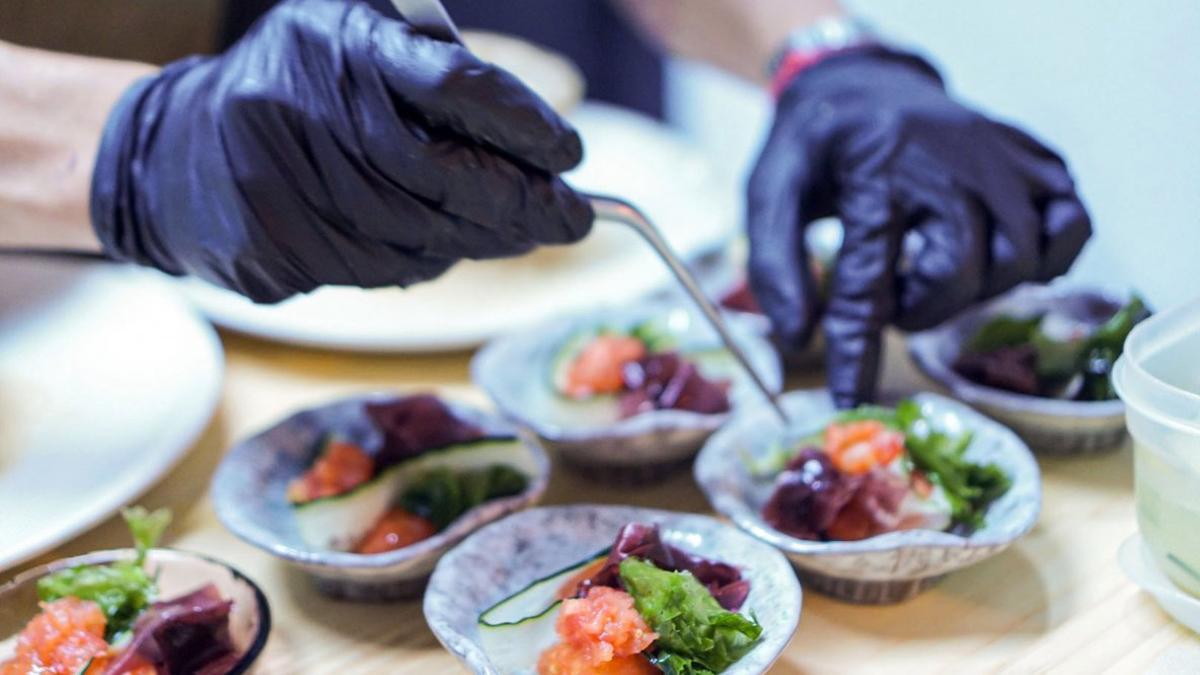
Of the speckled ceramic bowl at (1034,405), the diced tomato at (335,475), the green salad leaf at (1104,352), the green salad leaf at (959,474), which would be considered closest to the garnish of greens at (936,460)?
the green salad leaf at (959,474)

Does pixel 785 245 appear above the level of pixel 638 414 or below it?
above

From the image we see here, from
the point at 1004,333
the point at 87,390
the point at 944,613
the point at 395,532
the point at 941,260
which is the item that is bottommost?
the point at 87,390

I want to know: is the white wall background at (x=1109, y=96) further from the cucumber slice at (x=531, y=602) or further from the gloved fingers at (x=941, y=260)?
the cucumber slice at (x=531, y=602)

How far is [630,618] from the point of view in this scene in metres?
0.90

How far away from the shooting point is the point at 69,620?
94 centimetres

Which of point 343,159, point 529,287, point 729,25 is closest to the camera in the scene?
point 343,159

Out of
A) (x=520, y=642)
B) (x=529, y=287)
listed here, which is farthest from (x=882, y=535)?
(x=529, y=287)

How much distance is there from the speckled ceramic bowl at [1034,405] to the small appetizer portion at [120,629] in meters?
0.85

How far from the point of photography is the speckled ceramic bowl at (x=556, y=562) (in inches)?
35.6

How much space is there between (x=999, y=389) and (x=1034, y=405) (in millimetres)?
66

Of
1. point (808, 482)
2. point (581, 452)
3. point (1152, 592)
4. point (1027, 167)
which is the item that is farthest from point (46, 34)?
point (1152, 592)

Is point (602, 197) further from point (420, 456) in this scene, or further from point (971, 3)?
point (971, 3)

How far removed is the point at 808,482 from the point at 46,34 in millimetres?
971

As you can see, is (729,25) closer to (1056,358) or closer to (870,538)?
(1056,358)
